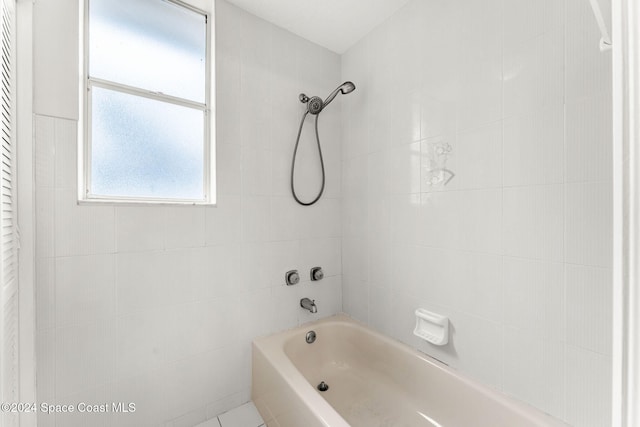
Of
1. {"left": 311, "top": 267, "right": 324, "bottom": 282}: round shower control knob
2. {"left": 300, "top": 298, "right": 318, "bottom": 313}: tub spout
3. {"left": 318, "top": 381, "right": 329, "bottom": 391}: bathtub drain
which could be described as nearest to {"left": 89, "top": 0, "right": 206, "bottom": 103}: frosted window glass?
{"left": 311, "top": 267, "right": 324, "bottom": 282}: round shower control knob

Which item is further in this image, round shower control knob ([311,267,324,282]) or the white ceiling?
round shower control knob ([311,267,324,282])

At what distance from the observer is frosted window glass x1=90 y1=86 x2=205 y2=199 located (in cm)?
119

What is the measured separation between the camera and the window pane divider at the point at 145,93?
1.17m

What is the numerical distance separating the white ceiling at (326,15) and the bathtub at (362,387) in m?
1.91

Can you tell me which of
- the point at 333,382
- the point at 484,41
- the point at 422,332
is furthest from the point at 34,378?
the point at 484,41

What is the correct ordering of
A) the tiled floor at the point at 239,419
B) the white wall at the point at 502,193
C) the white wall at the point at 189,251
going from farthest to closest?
1. the tiled floor at the point at 239,419
2. the white wall at the point at 189,251
3. the white wall at the point at 502,193

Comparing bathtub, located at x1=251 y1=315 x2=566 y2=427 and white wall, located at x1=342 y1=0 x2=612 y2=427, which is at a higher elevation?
white wall, located at x1=342 y1=0 x2=612 y2=427

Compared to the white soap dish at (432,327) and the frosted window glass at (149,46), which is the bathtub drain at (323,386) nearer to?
the white soap dish at (432,327)

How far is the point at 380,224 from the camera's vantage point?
163 centimetres

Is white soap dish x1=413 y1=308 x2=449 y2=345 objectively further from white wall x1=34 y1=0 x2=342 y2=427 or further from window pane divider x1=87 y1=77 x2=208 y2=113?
window pane divider x1=87 y1=77 x2=208 y2=113

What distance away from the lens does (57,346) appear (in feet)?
3.43

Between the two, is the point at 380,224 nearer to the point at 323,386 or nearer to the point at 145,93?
the point at 323,386

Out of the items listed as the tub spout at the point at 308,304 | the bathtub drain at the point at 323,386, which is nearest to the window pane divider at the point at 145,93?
the tub spout at the point at 308,304

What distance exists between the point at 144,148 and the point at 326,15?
1.27 meters
